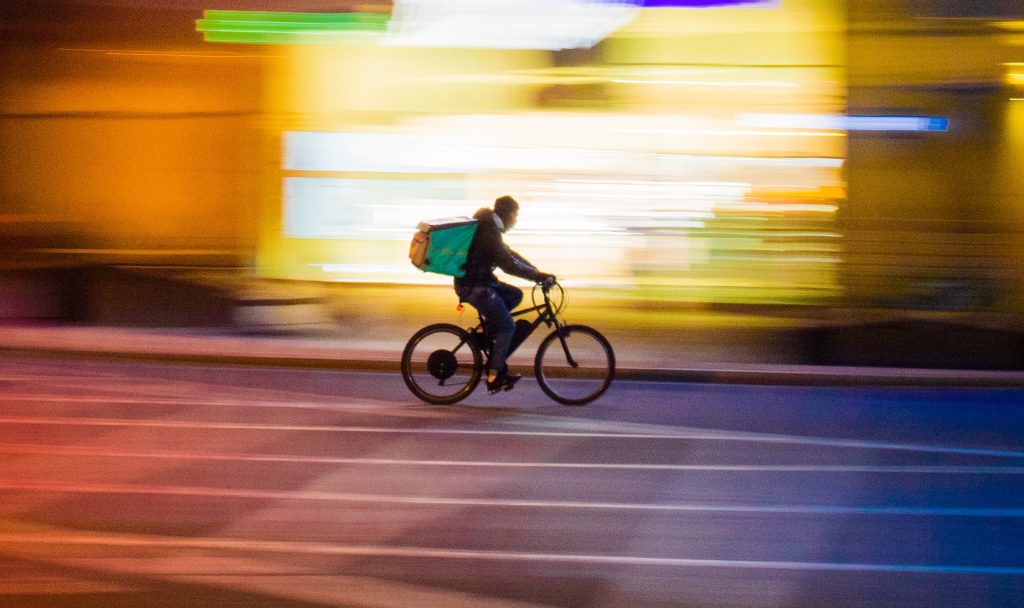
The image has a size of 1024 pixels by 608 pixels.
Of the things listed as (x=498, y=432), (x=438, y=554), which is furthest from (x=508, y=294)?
(x=438, y=554)

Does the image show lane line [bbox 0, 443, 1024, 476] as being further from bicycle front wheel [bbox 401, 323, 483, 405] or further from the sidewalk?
the sidewalk

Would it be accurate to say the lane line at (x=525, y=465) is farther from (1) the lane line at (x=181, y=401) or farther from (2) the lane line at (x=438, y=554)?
(1) the lane line at (x=181, y=401)

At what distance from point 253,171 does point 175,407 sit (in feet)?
26.4

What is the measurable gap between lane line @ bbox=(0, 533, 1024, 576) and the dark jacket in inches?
180

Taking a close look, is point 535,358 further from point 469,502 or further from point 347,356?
point 469,502

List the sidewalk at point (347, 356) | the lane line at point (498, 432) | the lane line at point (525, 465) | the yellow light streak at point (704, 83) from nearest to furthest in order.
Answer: the lane line at point (525, 465) → the lane line at point (498, 432) → the sidewalk at point (347, 356) → the yellow light streak at point (704, 83)

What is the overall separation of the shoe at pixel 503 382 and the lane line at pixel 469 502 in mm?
3537

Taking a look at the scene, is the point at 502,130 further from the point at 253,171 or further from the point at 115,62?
the point at 115,62

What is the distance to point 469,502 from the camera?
685 centimetres

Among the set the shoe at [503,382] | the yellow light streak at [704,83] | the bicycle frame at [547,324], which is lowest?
the shoe at [503,382]

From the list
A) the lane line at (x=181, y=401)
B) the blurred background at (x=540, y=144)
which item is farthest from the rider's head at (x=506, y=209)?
the blurred background at (x=540, y=144)

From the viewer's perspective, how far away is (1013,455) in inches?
336

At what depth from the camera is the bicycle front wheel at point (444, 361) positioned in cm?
1056

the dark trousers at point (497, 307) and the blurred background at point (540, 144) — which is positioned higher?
the blurred background at point (540, 144)
